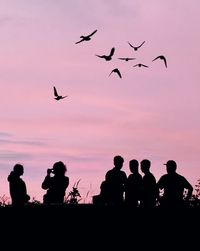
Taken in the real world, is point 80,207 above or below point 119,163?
below

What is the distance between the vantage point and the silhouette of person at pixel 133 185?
51.9 feet

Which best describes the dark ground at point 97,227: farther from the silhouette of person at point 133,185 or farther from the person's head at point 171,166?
the person's head at point 171,166

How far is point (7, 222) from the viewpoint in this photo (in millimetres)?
15000

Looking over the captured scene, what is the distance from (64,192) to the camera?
1662 centimetres

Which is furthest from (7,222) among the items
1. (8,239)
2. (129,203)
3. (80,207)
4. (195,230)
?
(195,230)

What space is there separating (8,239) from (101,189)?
237cm

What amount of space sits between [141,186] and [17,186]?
8.52 feet

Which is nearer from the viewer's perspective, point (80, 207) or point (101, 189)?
point (80, 207)

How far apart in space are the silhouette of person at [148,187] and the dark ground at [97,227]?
78 centimetres

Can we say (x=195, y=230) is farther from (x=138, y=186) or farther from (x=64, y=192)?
(x=64, y=192)

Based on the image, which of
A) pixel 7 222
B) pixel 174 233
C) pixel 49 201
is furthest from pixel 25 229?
pixel 174 233

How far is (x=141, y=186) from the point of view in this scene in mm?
15766

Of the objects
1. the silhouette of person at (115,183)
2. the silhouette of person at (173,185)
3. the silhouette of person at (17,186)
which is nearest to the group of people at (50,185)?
the silhouette of person at (17,186)

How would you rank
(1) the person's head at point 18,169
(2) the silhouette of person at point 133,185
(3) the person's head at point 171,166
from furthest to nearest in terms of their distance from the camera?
(2) the silhouette of person at point 133,185
(3) the person's head at point 171,166
(1) the person's head at point 18,169
